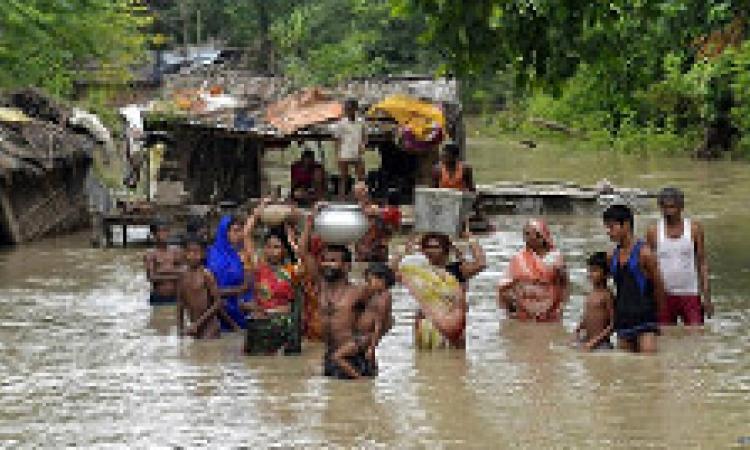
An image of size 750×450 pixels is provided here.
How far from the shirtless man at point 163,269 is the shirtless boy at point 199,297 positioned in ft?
5.37

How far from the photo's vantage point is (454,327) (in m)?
10.5

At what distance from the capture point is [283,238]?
1086 cm

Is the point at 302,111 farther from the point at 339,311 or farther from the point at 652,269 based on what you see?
the point at 339,311

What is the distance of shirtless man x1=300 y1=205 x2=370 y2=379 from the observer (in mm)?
9242

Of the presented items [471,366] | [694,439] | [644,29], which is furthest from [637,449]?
[644,29]

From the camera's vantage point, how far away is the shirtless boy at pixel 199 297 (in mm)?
10859

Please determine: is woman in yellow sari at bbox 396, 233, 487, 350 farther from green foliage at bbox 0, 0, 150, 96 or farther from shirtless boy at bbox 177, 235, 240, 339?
green foliage at bbox 0, 0, 150, 96

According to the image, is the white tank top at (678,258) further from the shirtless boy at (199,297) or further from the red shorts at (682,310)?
the shirtless boy at (199,297)

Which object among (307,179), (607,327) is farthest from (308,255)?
(307,179)

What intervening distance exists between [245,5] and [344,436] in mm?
39919

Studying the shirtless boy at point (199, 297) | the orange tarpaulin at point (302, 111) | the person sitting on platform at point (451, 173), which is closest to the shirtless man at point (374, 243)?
the person sitting on platform at point (451, 173)

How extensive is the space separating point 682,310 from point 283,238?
3.05 metres

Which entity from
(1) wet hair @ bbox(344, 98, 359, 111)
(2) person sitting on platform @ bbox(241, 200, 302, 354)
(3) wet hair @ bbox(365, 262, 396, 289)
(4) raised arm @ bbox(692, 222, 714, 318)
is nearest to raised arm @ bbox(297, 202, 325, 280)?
(2) person sitting on platform @ bbox(241, 200, 302, 354)

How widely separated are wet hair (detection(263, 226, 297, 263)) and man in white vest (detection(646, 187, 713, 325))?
2.64 metres
